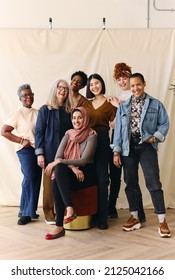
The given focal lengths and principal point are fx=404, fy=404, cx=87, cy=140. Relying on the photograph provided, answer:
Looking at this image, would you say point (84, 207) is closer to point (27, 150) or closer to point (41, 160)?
point (41, 160)

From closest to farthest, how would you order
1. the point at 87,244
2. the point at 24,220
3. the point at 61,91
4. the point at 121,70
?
the point at 87,244 → the point at 61,91 → the point at 24,220 → the point at 121,70

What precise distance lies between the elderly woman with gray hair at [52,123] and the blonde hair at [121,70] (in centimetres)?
63

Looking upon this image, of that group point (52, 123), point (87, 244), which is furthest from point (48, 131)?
point (87, 244)

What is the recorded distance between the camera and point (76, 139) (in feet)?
10.8

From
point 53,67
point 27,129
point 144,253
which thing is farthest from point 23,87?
point 144,253

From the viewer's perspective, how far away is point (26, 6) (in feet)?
14.4

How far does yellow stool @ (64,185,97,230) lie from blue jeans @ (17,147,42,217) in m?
0.41

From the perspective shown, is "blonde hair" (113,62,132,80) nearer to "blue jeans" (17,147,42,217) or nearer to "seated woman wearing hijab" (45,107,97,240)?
"seated woman wearing hijab" (45,107,97,240)

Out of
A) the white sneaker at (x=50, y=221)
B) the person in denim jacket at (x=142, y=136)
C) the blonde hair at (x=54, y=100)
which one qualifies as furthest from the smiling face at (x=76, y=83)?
the white sneaker at (x=50, y=221)

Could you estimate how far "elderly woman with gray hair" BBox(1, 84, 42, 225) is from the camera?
3586mm

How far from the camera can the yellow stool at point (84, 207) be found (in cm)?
327

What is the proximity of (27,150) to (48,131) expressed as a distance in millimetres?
300

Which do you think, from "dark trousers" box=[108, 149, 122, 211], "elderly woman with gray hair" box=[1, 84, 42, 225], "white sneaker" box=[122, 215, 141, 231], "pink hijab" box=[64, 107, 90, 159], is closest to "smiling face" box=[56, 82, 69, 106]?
"pink hijab" box=[64, 107, 90, 159]

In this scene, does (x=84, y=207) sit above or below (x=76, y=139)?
below
